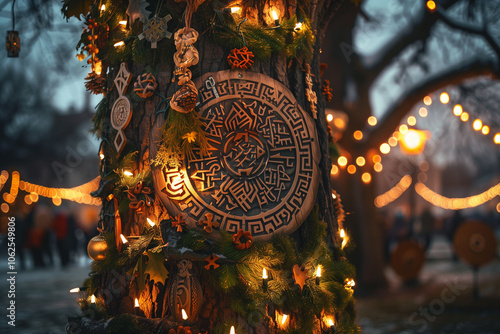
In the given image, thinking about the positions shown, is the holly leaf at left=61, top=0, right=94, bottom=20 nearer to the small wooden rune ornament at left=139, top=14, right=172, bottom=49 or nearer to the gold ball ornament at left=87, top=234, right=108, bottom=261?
the small wooden rune ornament at left=139, top=14, right=172, bottom=49

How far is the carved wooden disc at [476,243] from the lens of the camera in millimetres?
9828

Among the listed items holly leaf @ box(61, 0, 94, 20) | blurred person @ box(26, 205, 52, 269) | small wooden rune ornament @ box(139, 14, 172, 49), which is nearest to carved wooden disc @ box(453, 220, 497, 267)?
small wooden rune ornament @ box(139, 14, 172, 49)

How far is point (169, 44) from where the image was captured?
3111 millimetres

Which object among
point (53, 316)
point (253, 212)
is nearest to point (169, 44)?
point (253, 212)

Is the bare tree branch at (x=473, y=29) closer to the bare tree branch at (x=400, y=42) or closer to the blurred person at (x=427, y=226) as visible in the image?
the bare tree branch at (x=400, y=42)

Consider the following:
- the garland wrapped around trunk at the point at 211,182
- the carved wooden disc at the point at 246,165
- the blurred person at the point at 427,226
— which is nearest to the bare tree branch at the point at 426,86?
the blurred person at the point at 427,226

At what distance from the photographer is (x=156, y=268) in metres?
2.89

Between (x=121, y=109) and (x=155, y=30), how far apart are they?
0.54 m

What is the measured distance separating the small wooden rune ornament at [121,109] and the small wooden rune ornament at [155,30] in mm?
278

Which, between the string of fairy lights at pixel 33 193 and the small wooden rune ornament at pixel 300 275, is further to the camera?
the string of fairy lights at pixel 33 193

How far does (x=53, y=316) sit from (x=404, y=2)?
28.3 ft

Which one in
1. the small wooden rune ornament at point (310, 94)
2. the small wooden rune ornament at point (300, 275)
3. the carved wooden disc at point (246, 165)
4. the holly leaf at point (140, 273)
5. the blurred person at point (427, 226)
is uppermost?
the small wooden rune ornament at point (310, 94)

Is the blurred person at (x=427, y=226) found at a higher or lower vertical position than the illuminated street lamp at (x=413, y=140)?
lower

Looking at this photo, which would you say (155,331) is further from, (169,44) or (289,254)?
(169,44)
